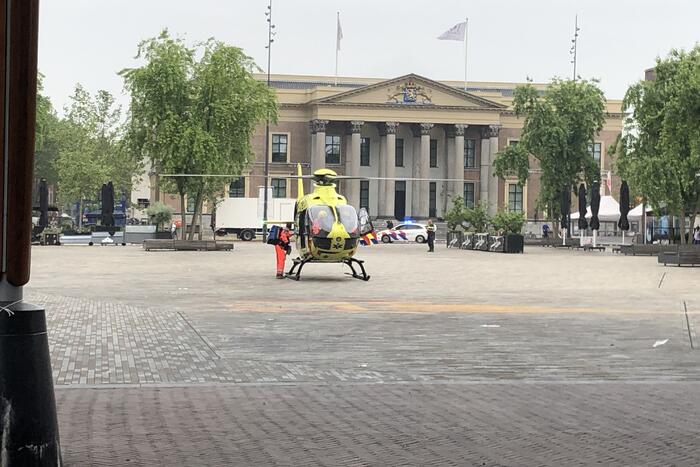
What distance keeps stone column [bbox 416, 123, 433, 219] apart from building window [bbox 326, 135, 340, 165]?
7721 mm

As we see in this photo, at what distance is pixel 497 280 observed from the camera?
27.8m

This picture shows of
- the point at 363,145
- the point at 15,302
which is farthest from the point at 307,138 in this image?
the point at 15,302

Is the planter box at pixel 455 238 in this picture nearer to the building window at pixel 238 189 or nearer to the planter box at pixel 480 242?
the planter box at pixel 480 242

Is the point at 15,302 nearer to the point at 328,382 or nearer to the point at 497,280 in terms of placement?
the point at 328,382

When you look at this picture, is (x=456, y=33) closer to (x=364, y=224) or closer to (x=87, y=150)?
(x=87, y=150)

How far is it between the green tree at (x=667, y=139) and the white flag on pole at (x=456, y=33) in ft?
105

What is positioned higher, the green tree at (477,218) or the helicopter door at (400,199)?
the helicopter door at (400,199)

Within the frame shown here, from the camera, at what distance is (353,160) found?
304 feet

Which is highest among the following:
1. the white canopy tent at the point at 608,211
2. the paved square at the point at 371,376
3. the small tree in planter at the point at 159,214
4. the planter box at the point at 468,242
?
the white canopy tent at the point at 608,211

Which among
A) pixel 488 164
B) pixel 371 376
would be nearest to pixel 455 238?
pixel 488 164

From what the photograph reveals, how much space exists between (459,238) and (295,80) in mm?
47024

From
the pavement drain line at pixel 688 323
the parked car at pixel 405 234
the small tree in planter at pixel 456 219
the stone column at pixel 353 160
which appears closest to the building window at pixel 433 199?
the stone column at pixel 353 160

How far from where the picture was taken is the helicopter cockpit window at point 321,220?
2738cm

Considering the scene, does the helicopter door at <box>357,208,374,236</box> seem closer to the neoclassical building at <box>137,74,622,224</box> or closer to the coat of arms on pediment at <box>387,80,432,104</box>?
the neoclassical building at <box>137,74,622,224</box>
